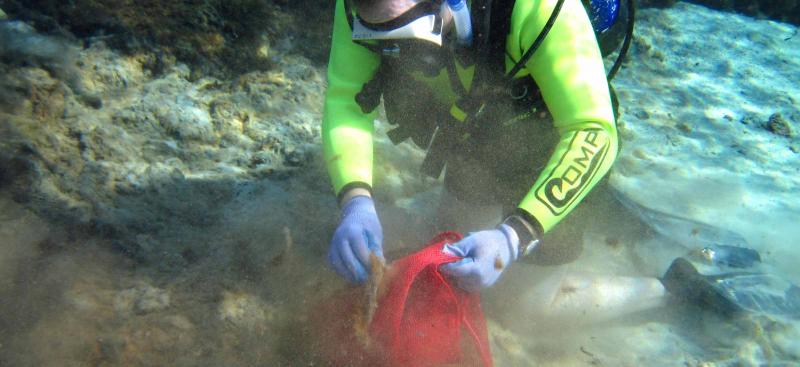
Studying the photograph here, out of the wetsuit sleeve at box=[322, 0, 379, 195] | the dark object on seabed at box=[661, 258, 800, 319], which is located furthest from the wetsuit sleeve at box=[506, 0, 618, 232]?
the dark object on seabed at box=[661, 258, 800, 319]

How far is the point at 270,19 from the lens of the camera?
4.00 m

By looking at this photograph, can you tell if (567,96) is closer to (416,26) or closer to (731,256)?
(416,26)

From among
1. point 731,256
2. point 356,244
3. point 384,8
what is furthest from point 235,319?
point 731,256

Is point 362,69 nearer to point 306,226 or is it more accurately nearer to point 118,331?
point 306,226

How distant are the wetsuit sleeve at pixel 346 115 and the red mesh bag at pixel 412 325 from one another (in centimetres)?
70

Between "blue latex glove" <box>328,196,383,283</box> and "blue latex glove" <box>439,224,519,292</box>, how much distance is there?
341mm

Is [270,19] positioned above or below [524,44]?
below

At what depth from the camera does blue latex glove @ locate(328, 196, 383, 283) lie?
6.09 feet

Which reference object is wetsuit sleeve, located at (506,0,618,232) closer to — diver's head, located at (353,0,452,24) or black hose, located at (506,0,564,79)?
black hose, located at (506,0,564,79)

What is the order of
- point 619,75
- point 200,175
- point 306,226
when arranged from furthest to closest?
point 619,75
point 200,175
point 306,226

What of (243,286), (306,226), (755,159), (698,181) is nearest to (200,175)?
(306,226)

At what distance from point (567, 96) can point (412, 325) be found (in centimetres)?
122

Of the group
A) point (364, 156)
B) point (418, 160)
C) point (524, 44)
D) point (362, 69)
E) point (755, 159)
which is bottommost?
point (418, 160)

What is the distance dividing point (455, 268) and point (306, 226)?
3.90 feet
